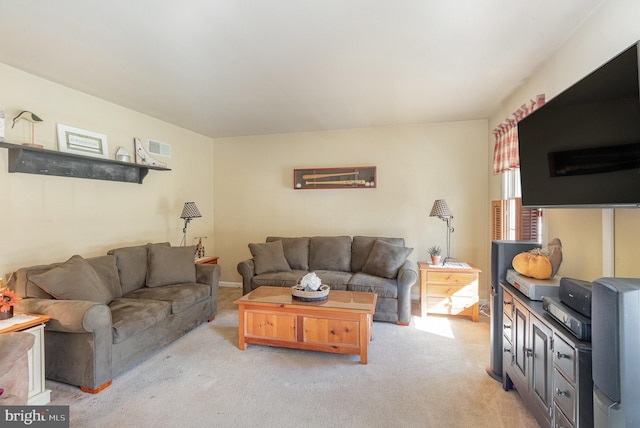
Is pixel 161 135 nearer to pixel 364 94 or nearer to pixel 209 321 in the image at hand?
pixel 209 321

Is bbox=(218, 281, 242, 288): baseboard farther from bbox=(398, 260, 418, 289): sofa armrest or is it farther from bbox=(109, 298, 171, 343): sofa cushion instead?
bbox=(398, 260, 418, 289): sofa armrest

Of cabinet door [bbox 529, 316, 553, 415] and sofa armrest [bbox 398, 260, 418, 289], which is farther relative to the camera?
sofa armrest [bbox 398, 260, 418, 289]

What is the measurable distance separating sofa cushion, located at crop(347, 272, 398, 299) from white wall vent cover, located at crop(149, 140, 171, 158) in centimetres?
313

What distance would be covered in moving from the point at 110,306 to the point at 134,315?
0.37 m

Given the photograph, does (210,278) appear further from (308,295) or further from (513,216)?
(513,216)

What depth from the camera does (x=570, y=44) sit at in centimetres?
208

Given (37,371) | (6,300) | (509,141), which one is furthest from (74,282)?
(509,141)

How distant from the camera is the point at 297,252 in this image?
4258 millimetres

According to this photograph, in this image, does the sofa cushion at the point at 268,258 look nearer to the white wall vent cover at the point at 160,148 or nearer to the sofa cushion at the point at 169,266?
the sofa cushion at the point at 169,266

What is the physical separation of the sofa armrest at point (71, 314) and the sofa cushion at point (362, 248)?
2.83 m

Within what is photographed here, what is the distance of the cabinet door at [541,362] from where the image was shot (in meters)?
1.51

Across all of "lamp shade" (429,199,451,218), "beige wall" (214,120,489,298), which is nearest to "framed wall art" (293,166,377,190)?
"beige wall" (214,120,489,298)

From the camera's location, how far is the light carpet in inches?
74.3

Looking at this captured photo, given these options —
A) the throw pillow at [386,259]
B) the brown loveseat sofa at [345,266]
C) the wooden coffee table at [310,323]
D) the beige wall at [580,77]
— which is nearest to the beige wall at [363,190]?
the brown loveseat sofa at [345,266]
